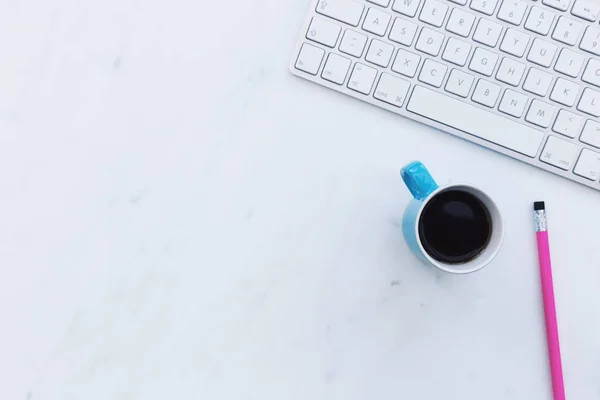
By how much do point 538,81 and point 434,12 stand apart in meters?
0.12

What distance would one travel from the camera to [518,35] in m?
0.58

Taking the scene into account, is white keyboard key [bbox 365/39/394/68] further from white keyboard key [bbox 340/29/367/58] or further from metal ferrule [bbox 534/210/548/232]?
metal ferrule [bbox 534/210/548/232]

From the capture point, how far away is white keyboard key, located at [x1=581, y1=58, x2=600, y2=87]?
0.57 m

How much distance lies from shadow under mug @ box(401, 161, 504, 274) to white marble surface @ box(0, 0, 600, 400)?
68 mm

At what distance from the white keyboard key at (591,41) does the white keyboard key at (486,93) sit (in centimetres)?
9

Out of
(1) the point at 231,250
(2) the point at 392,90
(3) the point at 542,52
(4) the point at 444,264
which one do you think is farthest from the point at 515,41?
(1) the point at 231,250

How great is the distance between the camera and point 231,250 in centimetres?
60

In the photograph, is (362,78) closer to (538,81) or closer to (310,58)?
(310,58)

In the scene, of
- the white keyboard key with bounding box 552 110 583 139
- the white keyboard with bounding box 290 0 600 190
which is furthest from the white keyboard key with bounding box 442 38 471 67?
the white keyboard key with bounding box 552 110 583 139

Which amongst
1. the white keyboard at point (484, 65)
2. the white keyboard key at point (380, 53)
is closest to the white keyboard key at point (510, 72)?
the white keyboard at point (484, 65)

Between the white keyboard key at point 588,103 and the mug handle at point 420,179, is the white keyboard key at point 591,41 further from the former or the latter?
the mug handle at point 420,179

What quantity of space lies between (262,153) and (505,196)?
26 cm

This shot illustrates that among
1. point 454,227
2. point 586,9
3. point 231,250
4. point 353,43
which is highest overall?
point 586,9

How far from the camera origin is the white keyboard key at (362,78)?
0.58 meters
